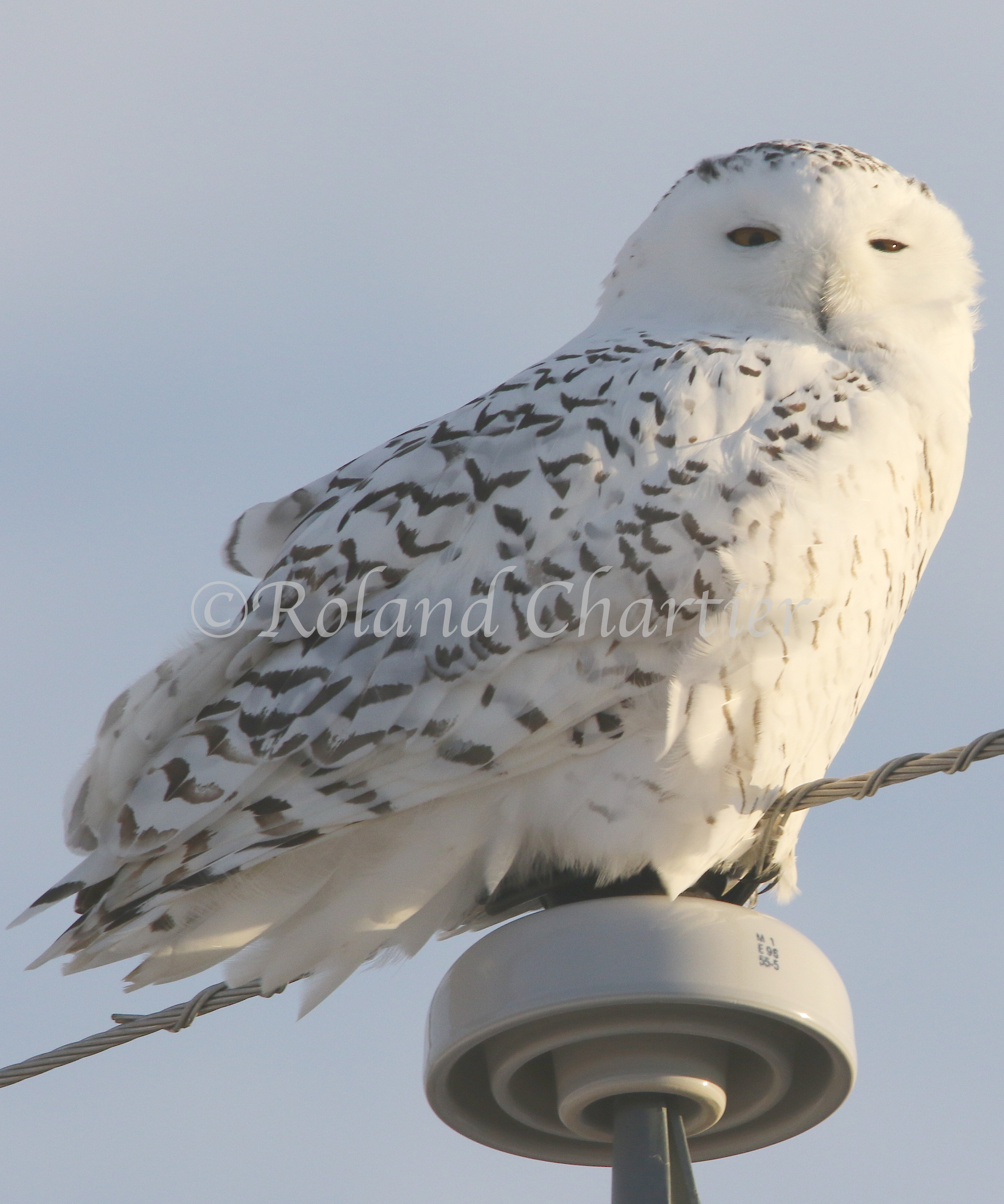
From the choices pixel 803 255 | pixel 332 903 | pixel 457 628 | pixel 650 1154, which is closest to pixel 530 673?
pixel 457 628

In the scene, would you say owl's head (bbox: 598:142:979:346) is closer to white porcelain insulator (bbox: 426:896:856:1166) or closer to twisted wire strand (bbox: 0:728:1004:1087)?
twisted wire strand (bbox: 0:728:1004:1087)

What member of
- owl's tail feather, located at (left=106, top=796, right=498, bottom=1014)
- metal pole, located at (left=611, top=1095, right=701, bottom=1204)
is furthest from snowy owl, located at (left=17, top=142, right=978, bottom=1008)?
metal pole, located at (left=611, top=1095, right=701, bottom=1204)

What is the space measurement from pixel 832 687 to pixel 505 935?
82 centimetres

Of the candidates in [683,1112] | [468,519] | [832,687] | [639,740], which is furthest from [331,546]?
[683,1112]

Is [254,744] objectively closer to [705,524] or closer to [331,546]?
[331,546]

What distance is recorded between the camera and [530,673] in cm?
281

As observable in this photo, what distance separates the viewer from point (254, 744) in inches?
113

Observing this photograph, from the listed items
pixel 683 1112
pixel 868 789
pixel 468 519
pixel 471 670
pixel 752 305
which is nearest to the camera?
pixel 868 789

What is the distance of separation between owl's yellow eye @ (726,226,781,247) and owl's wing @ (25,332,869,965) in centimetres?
47

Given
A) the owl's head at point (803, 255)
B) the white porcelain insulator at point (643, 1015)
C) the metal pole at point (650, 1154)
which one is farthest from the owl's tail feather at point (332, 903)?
the owl's head at point (803, 255)

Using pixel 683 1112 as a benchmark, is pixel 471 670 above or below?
above

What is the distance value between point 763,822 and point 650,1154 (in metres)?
0.74

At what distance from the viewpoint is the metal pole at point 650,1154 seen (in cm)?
241

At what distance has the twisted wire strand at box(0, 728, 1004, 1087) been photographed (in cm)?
228
